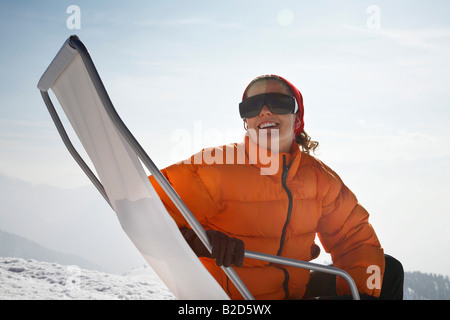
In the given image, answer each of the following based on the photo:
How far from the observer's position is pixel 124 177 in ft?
4.46

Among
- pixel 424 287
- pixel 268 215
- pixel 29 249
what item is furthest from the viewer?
pixel 29 249

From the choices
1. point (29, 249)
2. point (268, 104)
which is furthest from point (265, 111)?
point (29, 249)

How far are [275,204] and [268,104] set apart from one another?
2.02 ft

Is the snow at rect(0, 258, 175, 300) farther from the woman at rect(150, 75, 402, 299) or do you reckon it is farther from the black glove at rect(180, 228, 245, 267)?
the black glove at rect(180, 228, 245, 267)

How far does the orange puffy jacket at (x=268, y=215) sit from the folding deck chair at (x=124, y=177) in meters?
0.41

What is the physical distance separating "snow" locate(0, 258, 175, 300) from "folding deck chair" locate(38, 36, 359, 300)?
126 inches

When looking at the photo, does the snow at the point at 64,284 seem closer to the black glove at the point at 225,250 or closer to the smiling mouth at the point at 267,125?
the smiling mouth at the point at 267,125

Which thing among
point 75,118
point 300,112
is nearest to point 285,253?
point 300,112

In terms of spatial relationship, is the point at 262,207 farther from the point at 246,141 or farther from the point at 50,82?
the point at 50,82

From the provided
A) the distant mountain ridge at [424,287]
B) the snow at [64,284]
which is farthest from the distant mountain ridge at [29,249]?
the snow at [64,284]

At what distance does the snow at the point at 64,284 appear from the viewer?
13.6ft

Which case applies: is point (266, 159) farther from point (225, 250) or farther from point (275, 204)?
point (225, 250)
